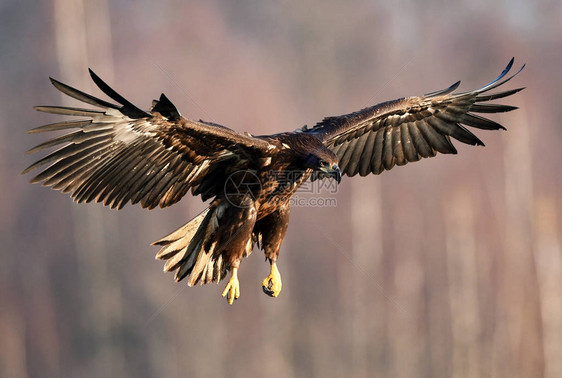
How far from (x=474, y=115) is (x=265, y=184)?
225 centimetres

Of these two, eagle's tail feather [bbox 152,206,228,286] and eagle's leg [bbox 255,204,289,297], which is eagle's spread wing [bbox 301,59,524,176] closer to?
eagle's leg [bbox 255,204,289,297]

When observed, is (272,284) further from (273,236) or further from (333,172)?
(333,172)

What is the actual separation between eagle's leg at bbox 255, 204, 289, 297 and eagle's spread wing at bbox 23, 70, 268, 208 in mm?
538

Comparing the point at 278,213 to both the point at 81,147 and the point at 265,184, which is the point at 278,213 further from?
the point at 81,147

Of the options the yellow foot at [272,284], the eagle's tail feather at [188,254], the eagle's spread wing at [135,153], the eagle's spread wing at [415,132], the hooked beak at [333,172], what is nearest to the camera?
the eagle's spread wing at [135,153]

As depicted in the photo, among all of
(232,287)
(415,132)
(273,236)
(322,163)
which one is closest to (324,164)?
(322,163)

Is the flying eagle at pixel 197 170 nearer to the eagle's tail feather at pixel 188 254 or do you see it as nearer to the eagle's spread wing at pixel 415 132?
the eagle's tail feather at pixel 188 254

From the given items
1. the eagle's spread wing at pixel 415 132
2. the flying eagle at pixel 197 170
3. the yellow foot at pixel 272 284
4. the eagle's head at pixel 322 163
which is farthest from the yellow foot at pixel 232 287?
the eagle's spread wing at pixel 415 132

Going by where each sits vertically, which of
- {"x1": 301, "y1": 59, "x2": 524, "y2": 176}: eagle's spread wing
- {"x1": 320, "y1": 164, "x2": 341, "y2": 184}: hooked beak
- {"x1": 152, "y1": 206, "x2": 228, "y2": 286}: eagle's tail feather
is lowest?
{"x1": 152, "y1": 206, "x2": 228, "y2": 286}: eagle's tail feather

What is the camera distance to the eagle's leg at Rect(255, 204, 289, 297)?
5.08 metres

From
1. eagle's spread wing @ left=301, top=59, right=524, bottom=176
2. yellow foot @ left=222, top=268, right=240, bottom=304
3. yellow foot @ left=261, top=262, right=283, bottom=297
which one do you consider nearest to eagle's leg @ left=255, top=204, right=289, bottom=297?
yellow foot @ left=261, top=262, right=283, bottom=297

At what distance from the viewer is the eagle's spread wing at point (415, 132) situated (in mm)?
5930

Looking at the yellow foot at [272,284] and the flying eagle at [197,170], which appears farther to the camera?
the yellow foot at [272,284]

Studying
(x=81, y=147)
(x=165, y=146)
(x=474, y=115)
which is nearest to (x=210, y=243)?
(x=165, y=146)
